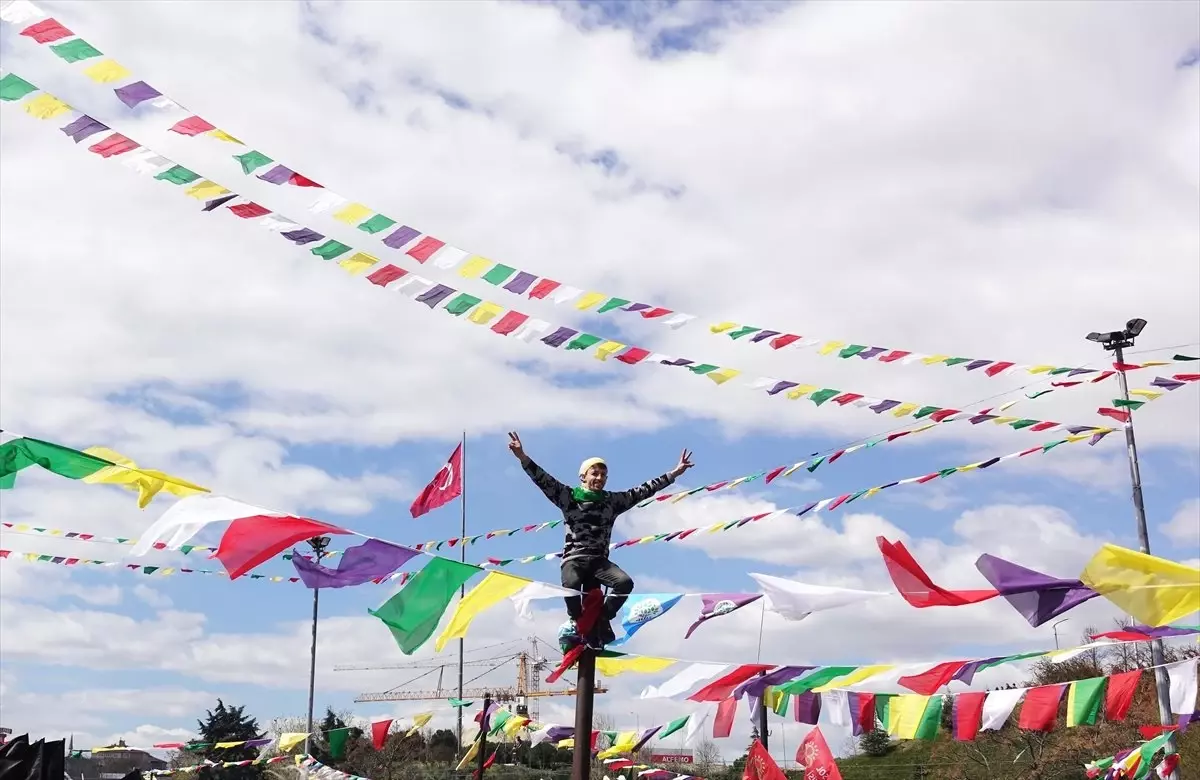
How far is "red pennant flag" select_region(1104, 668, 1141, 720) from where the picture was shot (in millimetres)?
9664

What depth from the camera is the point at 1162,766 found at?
1338 cm

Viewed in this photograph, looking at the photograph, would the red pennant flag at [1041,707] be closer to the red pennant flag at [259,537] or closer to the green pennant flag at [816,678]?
the green pennant flag at [816,678]

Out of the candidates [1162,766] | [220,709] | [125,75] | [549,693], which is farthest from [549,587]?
[549,693]

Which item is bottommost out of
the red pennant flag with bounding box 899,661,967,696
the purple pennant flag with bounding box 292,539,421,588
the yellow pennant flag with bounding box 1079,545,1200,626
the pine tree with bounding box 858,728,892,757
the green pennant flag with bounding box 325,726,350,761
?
the pine tree with bounding box 858,728,892,757

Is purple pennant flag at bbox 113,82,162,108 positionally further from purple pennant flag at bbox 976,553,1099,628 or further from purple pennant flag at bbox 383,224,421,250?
purple pennant flag at bbox 976,553,1099,628

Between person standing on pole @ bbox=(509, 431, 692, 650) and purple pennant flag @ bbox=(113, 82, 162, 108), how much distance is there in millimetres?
3357

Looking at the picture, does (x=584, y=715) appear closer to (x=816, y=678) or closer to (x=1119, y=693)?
(x=816, y=678)

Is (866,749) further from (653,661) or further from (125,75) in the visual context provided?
(125,75)

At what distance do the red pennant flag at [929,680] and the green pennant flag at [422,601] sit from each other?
402cm

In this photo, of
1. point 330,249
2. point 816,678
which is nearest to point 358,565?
point 330,249

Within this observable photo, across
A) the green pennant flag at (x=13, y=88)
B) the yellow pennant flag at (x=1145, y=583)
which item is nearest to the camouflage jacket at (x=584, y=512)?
the yellow pennant flag at (x=1145, y=583)

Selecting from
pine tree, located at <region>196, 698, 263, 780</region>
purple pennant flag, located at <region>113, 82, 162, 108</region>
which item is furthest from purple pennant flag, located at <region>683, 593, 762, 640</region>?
pine tree, located at <region>196, 698, 263, 780</region>

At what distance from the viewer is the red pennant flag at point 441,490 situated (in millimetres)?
16531

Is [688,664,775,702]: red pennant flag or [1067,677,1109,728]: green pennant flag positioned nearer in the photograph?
[688,664,775,702]: red pennant flag
